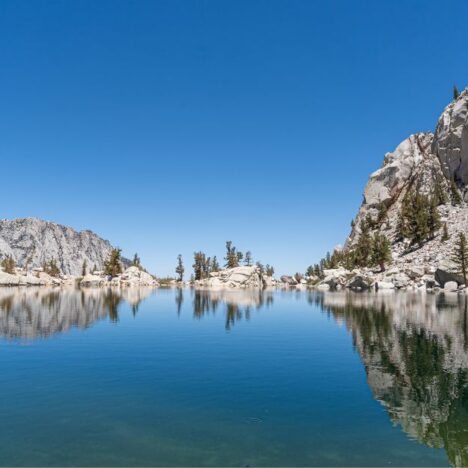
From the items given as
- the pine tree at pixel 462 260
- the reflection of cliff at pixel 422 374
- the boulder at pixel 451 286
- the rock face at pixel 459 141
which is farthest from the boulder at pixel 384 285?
the reflection of cliff at pixel 422 374

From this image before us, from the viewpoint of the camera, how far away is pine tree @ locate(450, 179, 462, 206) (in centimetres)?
17962

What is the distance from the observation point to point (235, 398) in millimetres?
19938

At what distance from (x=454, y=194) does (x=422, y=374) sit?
611ft

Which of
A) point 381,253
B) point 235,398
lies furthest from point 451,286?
point 235,398

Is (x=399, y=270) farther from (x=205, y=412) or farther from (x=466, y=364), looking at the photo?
(x=205, y=412)

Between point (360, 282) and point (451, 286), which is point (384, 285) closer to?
point (360, 282)

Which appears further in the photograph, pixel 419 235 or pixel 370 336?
pixel 419 235

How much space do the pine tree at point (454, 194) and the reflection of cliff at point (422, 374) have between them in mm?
152706

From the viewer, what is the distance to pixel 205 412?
58.2 feet

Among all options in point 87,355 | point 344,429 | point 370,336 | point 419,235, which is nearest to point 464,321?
point 370,336

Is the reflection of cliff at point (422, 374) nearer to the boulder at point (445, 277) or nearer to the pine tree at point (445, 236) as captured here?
the boulder at point (445, 277)

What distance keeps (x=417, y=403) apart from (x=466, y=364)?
10.5 m

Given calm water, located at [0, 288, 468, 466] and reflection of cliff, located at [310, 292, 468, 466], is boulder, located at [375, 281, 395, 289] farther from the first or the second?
calm water, located at [0, 288, 468, 466]

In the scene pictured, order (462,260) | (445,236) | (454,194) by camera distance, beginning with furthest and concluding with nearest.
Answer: (454,194) → (445,236) → (462,260)
